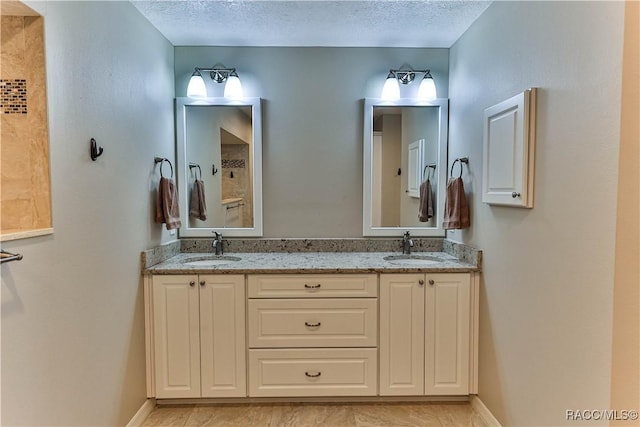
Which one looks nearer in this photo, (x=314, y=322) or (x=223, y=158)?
(x=314, y=322)

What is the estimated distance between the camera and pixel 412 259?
252 cm

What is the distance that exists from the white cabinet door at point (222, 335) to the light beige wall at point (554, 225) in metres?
1.48

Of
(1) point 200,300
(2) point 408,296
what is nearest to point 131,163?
(1) point 200,300

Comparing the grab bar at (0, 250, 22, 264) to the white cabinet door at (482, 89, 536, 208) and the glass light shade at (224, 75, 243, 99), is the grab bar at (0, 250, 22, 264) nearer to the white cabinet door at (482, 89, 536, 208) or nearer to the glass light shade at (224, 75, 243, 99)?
the glass light shade at (224, 75, 243, 99)

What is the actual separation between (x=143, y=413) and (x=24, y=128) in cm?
169

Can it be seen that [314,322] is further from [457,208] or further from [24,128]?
[24,128]

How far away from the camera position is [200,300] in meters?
2.14

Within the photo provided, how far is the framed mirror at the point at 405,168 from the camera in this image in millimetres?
2645

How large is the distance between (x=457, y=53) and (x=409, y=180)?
94 centimetres

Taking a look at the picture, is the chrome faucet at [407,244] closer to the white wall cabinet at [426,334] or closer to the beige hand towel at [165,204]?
the white wall cabinet at [426,334]

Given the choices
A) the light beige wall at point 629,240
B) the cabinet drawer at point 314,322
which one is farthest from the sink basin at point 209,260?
the light beige wall at point 629,240

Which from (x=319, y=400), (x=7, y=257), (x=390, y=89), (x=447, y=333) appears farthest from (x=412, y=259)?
(x=7, y=257)

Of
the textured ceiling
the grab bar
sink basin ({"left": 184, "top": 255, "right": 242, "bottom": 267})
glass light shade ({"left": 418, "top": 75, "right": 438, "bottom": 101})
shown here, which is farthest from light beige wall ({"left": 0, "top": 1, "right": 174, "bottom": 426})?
glass light shade ({"left": 418, "top": 75, "right": 438, "bottom": 101})

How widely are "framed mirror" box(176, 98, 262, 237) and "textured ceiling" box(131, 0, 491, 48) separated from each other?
0.47 meters
